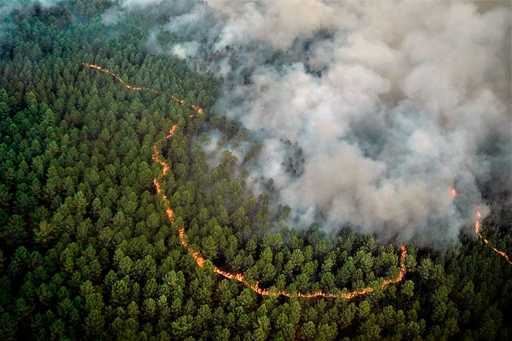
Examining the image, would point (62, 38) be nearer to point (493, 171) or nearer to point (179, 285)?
point (179, 285)

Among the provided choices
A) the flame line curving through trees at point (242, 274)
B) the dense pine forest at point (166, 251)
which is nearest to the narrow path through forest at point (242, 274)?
the flame line curving through trees at point (242, 274)

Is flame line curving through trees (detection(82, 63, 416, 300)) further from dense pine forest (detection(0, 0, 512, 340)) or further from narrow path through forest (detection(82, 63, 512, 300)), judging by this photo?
A: dense pine forest (detection(0, 0, 512, 340))

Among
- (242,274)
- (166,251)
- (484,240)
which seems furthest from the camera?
(484,240)

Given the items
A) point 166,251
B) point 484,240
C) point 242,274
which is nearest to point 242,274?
point 242,274

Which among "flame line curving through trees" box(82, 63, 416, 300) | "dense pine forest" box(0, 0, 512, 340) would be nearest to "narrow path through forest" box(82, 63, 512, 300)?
"flame line curving through trees" box(82, 63, 416, 300)

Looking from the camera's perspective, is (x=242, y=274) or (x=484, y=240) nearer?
(x=242, y=274)

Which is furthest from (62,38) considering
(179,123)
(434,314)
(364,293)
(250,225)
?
(434,314)

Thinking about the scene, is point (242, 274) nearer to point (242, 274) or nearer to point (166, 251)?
point (242, 274)

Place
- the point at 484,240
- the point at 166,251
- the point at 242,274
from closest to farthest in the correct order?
the point at 166,251
the point at 242,274
the point at 484,240

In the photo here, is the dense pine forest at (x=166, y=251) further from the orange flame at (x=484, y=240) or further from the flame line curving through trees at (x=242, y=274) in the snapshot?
the orange flame at (x=484, y=240)

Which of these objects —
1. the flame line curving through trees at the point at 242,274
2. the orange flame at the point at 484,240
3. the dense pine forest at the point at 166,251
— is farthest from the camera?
the orange flame at the point at 484,240
